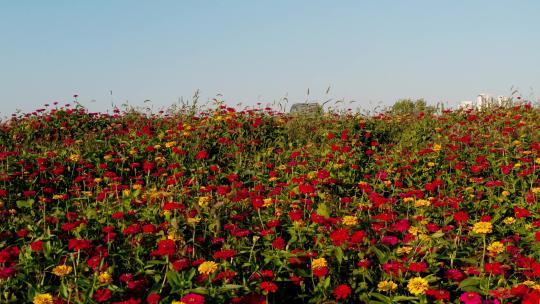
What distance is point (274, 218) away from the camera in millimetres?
4070

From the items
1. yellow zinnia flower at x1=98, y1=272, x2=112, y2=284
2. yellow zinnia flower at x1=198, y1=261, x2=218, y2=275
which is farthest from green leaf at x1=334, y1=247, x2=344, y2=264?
yellow zinnia flower at x1=98, y1=272, x2=112, y2=284

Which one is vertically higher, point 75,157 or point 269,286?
point 75,157

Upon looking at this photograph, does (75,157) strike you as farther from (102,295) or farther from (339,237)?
(339,237)

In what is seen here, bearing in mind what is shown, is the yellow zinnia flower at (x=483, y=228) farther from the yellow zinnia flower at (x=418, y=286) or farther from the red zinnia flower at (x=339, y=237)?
the red zinnia flower at (x=339, y=237)

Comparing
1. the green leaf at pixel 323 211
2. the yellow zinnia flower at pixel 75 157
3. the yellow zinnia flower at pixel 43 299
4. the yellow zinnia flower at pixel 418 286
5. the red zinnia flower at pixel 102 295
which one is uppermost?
the yellow zinnia flower at pixel 75 157

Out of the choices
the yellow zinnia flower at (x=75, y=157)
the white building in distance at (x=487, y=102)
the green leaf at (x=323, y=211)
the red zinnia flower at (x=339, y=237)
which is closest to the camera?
the red zinnia flower at (x=339, y=237)

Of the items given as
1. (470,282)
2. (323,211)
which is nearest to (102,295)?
(323,211)

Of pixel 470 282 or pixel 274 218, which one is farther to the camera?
pixel 274 218

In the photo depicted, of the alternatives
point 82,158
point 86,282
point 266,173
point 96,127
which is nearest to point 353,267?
point 86,282

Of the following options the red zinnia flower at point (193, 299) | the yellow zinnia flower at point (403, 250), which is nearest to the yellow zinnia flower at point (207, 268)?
the red zinnia flower at point (193, 299)

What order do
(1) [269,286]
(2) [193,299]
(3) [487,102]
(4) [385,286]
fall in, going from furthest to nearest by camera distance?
1. (3) [487,102]
2. (4) [385,286]
3. (1) [269,286]
4. (2) [193,299]

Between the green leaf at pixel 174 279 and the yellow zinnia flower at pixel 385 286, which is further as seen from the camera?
the yellow zinnia flower at pixel 385 286

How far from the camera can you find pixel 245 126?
8.38 metres

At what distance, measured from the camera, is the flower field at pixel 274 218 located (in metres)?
2.99
